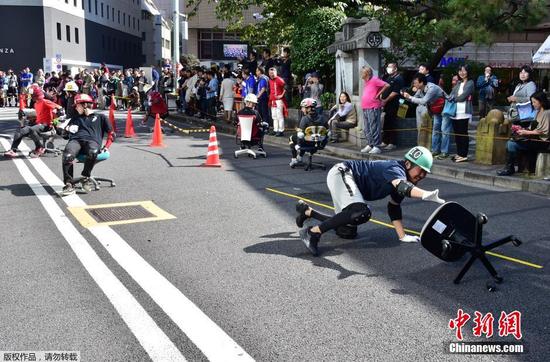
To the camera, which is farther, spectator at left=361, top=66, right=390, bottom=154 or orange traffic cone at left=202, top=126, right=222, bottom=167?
spectator at left=361, top=66, right=390, bottom=154

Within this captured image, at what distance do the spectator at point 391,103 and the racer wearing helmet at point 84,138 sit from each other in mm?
6867

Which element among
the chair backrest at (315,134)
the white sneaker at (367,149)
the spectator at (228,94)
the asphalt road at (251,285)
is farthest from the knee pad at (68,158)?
the spectator at (228,94)

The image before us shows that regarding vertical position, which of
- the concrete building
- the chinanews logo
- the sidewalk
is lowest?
the sidewalk

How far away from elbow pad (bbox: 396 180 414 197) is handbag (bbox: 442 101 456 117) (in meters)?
7.32

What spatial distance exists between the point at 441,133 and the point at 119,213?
7.53m

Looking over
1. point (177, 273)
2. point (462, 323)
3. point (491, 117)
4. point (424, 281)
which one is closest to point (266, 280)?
point (177, 273)

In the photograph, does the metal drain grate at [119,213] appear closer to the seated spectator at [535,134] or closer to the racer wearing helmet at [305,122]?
the racer wearing helmet at [305,122]

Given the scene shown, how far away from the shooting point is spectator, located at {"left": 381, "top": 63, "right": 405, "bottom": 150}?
566 inches

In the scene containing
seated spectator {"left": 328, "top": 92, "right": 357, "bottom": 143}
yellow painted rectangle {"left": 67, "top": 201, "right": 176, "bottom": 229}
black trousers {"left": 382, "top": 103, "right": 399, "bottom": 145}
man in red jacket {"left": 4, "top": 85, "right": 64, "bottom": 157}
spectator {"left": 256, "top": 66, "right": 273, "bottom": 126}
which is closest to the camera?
yellow painted rectangle {"left": 67, "top": 201, "right": 176, "bottom": 229}

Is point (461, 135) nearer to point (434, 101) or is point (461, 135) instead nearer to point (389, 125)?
point (434, 101)

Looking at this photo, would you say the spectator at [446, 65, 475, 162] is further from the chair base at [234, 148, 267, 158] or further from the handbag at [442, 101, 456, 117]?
the chair base at [234, 148, 267, 158]

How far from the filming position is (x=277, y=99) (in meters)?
17.5

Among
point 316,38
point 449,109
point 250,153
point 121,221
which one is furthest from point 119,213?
point 316,38

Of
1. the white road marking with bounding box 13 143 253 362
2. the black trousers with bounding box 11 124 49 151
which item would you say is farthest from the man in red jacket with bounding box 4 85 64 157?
the white road marking with bounding box 13 143 253 362
